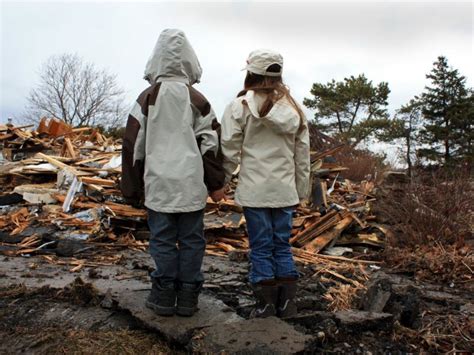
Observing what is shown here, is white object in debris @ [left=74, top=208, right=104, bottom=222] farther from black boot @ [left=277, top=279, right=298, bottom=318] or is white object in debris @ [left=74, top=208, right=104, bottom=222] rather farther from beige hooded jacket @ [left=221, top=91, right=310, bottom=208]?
black boot @ [left=277, top=279, right=298, bottom=318]

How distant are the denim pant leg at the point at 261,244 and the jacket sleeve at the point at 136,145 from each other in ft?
2.92

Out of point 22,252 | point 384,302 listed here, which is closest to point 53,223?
point 22,252

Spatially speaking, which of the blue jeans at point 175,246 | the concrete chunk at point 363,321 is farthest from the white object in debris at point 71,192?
the concrete chunk at point 363,321

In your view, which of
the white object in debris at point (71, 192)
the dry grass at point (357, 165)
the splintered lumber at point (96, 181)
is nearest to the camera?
the white object in debris at point (71, 192)

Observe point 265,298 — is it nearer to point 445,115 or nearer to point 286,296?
point 286,296

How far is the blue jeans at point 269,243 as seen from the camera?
3531 mm

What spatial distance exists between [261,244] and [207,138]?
3.00 feet

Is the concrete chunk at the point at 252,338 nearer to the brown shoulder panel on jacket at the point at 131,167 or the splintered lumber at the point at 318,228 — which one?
the brown shoulder panel on jacket at the point at 131,167

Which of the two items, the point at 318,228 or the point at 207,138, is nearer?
the point at 207,138

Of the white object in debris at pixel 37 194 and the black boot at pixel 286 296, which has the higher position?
the white object in debris at pixel 37 194

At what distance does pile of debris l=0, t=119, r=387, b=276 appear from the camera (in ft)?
22.2

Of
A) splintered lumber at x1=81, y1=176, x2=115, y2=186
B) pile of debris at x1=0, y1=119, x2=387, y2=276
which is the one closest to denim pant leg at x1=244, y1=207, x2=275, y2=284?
pile of debris at x1=0, y1=119, x2=387, y2=276

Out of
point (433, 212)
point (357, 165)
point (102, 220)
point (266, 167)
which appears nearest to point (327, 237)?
point (433, 212)

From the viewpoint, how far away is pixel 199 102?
3.49m
